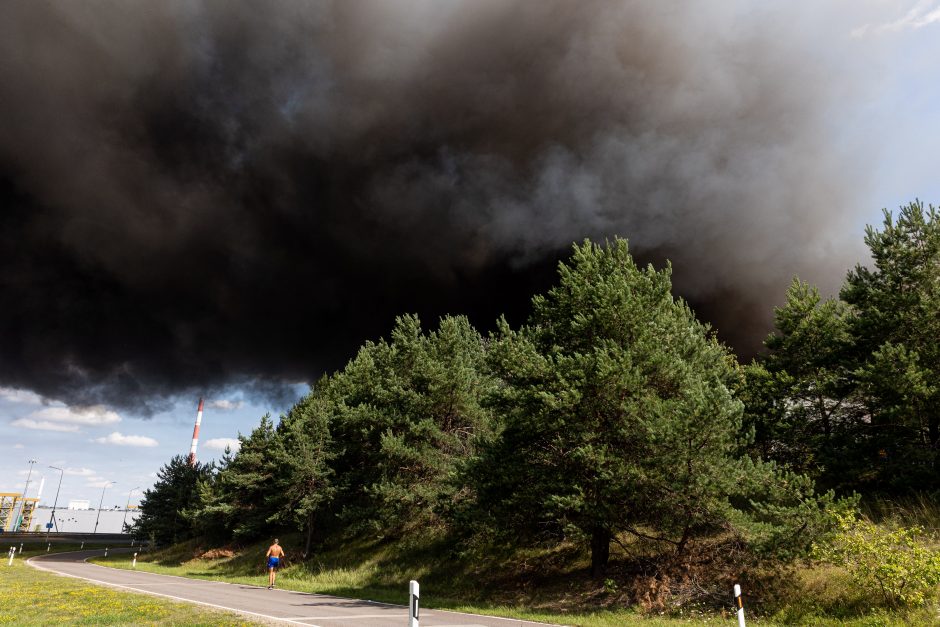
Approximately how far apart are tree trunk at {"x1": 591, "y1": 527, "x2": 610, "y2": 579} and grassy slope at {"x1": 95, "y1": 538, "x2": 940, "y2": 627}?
0.43 meters

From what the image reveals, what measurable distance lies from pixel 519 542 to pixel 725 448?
7.95m

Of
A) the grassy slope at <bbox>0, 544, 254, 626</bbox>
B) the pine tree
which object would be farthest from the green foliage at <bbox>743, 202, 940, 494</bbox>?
the grassy slope at <bbox>0, 544, 254, 626</bbox>

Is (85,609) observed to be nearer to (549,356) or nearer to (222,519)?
(549,356)

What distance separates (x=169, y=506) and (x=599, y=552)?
54215mm

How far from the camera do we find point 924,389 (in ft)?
54.3

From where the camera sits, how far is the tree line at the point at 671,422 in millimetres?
13945

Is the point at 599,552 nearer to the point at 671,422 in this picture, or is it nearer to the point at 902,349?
the point at 671,422

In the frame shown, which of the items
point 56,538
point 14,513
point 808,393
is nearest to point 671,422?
point 808,393

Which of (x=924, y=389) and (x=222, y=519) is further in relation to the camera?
(x=222, y=519)

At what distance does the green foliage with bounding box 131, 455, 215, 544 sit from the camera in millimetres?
54969

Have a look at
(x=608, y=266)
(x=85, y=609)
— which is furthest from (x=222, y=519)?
(x=608, y=266)

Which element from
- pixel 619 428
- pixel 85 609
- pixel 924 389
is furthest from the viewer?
pixel 924 389

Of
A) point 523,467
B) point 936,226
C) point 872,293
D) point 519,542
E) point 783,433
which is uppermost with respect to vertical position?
point 936,226

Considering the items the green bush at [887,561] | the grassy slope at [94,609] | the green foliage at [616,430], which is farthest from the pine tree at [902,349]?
the grassy slope at [94,609]
